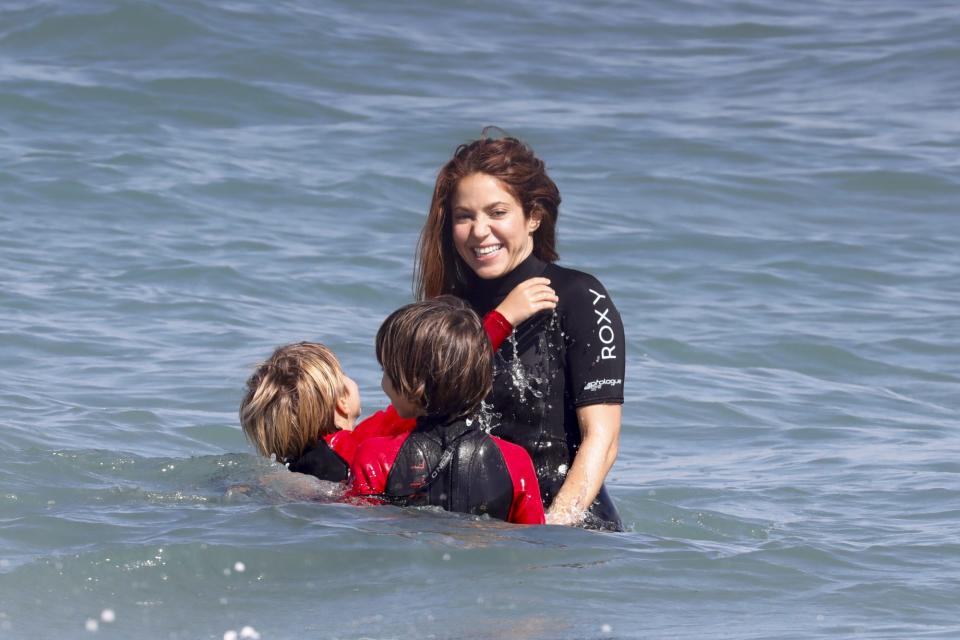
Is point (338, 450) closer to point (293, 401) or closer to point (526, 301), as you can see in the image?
point (293, 401)

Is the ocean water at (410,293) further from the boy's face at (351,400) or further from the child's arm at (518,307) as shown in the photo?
the child's arm at (518,307)

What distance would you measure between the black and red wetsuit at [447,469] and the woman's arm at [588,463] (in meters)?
0.23

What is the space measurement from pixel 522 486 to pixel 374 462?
53 centimetres

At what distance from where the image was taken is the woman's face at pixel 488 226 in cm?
529

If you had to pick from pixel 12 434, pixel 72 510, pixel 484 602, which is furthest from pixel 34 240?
pixel 484 602

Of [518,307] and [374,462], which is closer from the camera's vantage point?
[374,462]

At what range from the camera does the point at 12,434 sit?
7.04 m

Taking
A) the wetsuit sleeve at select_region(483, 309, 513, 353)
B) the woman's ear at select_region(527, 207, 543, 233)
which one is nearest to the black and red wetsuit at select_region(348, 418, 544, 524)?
the wetsuit sleeve at select_region(483, 309, 513, 353)

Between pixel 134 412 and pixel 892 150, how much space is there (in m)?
11.1

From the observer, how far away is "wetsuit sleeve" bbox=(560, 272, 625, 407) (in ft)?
17.0

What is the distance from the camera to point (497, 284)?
5422 mm

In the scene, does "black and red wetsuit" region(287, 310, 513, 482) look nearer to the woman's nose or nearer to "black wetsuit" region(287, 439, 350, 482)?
"black wetsuit" region(287, 439, 350, 482)

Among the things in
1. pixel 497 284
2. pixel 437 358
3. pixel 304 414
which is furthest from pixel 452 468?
pixel 497 284

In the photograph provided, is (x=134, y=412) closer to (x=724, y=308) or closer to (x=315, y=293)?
(x=315, y=293)
